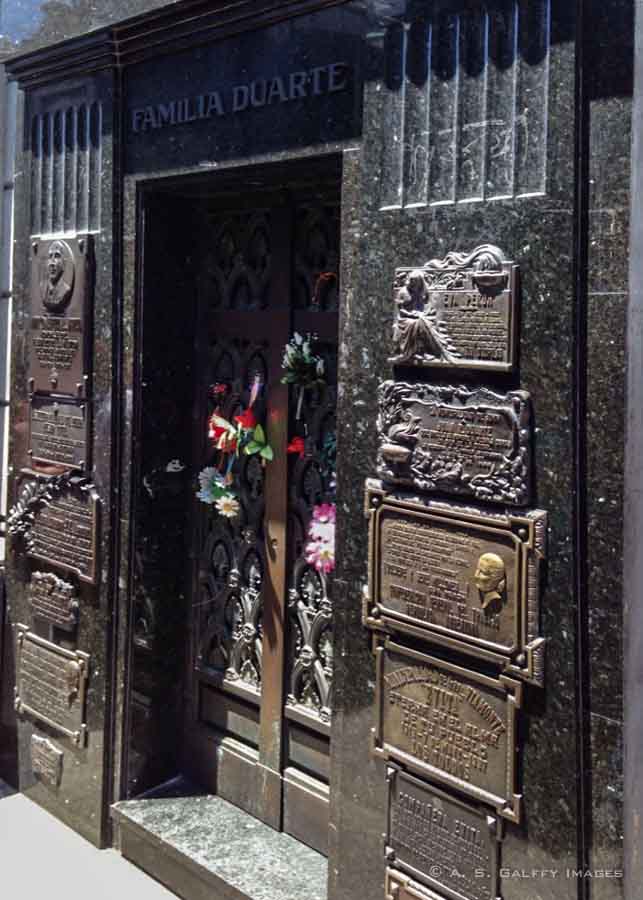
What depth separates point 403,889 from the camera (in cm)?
367

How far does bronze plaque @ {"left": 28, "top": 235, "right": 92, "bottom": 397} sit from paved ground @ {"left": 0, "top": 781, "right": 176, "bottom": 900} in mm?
2116

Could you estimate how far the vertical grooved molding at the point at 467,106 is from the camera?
3229mm

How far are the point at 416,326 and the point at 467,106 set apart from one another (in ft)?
2.37

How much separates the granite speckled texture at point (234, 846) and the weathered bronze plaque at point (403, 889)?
1.59 feet

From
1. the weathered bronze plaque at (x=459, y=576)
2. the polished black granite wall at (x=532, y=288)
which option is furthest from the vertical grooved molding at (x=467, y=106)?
the weathered bronze plaque at (x=459, y=576)

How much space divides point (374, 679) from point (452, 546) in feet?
2.02

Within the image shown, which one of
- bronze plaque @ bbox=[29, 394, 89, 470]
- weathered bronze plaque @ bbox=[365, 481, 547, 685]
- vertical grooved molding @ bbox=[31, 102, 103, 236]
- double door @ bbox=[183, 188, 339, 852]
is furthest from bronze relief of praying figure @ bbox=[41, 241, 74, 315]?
weathered bronze plaque @ bbox=[365, 481, 547, 685]

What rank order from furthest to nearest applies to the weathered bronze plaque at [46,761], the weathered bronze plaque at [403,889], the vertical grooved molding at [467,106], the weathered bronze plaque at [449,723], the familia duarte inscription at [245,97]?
1. the weathered bronze plaque at [46,761]
2. the familia duarte inscription at [245,97]
3. the weathered bronze plaque at [403,889]
4. the weathered bronze plaque at [449,723]
5. the vertical grooved molding at [467,106]

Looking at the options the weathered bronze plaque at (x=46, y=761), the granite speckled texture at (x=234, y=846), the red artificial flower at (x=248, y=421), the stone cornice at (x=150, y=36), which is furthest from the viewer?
the weathered bronze plaque at (x=46, y=761)

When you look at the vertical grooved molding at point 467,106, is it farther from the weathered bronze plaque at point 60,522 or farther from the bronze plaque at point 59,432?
the weathered bronze plaque at point 60,522

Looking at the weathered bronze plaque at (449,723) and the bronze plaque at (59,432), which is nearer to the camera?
the weathered bronze plaque at (449,723)

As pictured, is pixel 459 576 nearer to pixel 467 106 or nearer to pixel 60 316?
pixel 467 106

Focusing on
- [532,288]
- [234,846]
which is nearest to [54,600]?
[234,846]

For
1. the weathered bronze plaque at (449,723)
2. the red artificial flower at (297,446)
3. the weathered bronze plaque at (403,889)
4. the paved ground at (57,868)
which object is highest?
the red artificial flower at (297,446)
